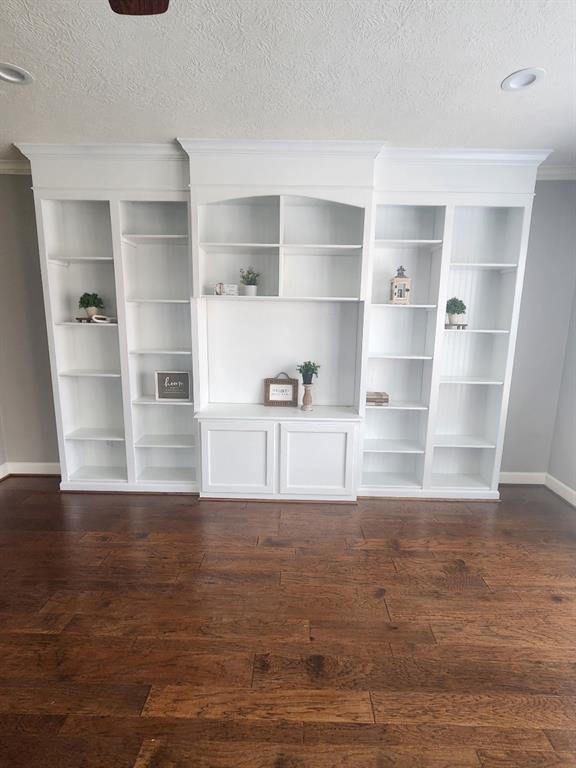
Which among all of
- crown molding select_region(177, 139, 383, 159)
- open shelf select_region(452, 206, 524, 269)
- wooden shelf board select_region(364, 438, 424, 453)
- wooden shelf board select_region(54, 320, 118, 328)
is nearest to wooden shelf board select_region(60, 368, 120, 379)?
wooden shelf board select_region(54, 320, 118, 328)

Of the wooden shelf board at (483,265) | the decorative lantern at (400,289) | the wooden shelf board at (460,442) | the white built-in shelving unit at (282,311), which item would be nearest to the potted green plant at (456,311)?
the white built-in shelving unit at (282,311)

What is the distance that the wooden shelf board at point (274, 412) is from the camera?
293 cm

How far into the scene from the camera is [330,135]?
249 cm

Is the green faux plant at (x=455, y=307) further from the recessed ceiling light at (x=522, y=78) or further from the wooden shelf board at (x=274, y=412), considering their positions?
the recessed ceiling light at (x=522, y=78)

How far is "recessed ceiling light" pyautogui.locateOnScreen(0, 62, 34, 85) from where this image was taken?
184 centimetres

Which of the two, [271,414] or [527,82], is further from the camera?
[271,414]

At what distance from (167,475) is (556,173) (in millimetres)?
4023

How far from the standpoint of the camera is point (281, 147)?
2604mm

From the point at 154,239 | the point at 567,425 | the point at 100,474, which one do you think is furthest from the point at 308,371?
the point at 567,425

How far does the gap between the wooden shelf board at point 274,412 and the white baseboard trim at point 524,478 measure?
1.60 metres

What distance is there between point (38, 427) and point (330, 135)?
342 centimetres

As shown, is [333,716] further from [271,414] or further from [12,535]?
[12,535]

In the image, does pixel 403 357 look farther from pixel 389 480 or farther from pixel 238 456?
pixel 238 456

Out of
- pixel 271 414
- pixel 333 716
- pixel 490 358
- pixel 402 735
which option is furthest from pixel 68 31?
pixel 490 358
